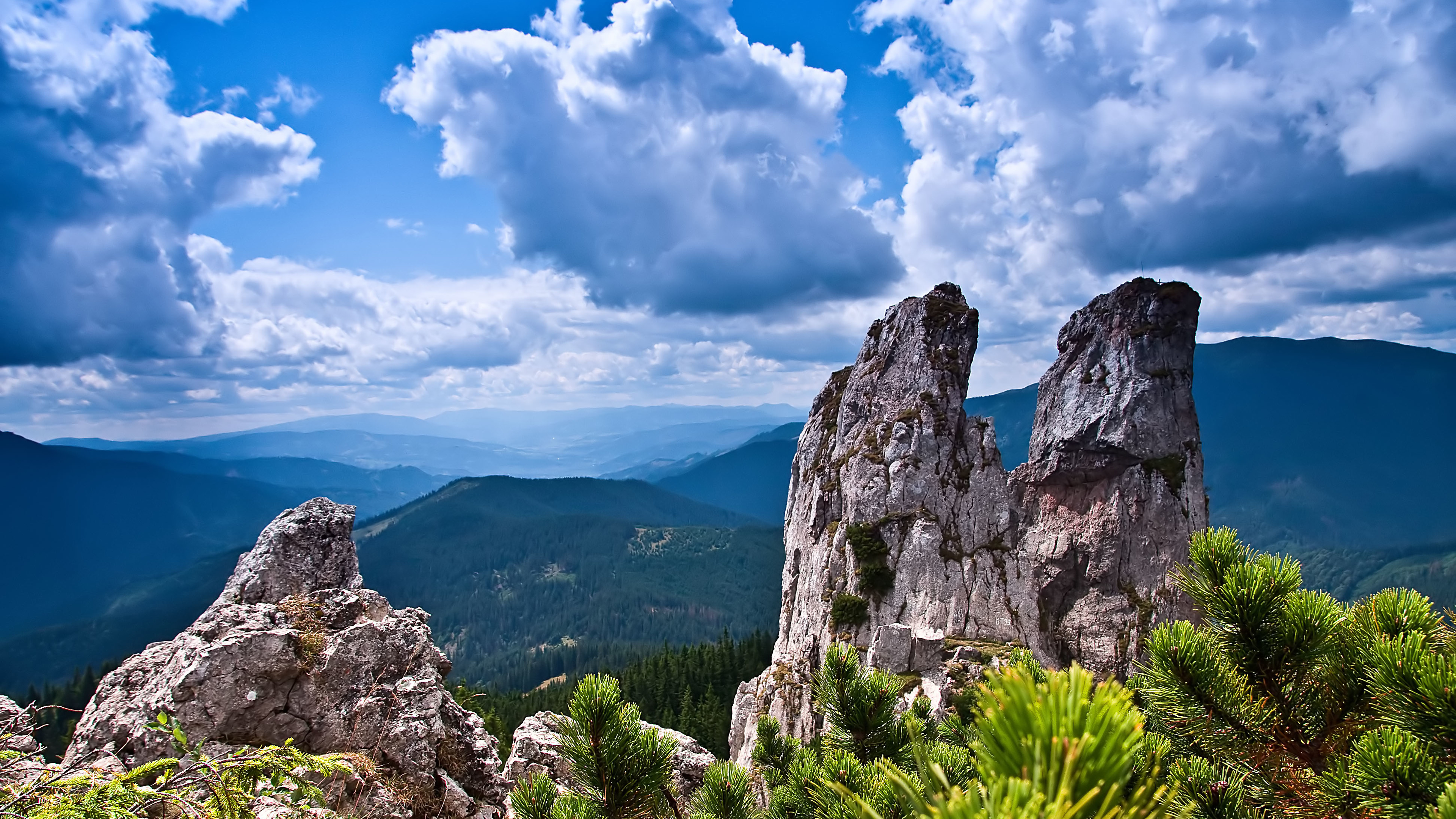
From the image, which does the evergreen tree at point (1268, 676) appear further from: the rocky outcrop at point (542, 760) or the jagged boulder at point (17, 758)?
the rocky outcrop at point (542, 760)

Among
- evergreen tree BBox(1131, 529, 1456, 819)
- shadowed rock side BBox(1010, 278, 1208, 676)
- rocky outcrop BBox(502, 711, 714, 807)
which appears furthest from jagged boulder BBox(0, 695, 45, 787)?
shadowed rock side BBox(1010, 278, 1208, 676)

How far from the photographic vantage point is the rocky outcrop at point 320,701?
9227mm

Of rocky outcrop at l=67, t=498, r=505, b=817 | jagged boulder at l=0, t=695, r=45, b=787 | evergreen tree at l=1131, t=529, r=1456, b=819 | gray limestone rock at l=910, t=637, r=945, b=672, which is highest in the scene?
evergreen tree at l=1131, t=529, r=1456, b=819

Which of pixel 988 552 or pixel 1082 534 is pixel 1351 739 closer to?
pixel 988 552

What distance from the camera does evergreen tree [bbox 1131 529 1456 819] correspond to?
12.2 feet

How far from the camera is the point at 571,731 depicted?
4770 mm

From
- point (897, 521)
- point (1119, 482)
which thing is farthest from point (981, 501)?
point (1119, 482)

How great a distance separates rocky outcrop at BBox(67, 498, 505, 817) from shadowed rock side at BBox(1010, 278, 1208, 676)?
3966 cm

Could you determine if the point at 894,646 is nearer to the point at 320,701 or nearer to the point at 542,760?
the point at 542,760

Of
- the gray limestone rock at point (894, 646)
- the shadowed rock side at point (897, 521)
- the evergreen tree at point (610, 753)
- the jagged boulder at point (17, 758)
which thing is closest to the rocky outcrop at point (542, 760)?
the jagged boulder at point (17, 758)

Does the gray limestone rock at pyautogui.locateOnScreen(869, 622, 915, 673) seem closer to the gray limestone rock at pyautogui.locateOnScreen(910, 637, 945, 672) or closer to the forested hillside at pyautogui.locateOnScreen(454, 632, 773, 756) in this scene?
the gray limestone rock at pyautogui.locateOnScreen(910, 637, 945, 672)

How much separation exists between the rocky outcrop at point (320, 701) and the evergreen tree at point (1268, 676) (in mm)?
8972

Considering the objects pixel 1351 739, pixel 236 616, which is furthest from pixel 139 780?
pixel 1351 739

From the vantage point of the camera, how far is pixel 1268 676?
3926mm
